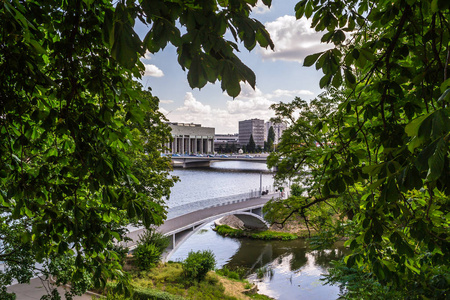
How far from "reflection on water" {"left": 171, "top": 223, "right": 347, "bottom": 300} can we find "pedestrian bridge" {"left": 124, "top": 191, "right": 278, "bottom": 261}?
1.70m

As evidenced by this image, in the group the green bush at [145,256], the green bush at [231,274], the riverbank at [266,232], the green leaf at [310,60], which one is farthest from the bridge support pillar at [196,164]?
the green leaf at [310,60]

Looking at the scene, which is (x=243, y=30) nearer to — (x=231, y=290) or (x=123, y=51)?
(x=123, y=51)

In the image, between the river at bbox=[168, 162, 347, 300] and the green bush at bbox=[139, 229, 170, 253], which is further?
the river at bbox=[168, 162, 347, 300]

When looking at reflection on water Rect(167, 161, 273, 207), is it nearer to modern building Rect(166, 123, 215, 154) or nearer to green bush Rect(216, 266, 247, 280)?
green bush Rect(216, 266, 247, 280)

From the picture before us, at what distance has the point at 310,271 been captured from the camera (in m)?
20.0

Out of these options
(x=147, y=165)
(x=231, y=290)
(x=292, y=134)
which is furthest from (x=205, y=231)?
(x=292, y=134)

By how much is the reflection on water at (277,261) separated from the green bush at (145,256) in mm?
4654

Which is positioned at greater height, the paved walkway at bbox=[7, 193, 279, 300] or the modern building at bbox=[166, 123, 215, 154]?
the modern building at bbox=[166, 123, 215, 154]

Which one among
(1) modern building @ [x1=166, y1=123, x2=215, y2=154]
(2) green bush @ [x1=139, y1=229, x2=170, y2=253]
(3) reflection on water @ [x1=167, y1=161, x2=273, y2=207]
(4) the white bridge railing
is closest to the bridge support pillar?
(1) modern building @ [x1=166, y1=123, x2=215, y2=154]

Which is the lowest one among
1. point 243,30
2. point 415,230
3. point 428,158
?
point 415,230

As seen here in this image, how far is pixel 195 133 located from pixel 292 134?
52760 mm

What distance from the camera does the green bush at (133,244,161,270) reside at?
1460cm

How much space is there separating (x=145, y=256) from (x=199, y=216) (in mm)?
7192

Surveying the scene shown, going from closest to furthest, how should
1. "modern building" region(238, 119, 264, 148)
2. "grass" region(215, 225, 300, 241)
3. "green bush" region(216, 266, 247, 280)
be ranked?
"green bush" region(216, 266, 247, 280)
"grass" region(215, 225, 300, 241)
"modern building" region(238, 119, 264, 148)
